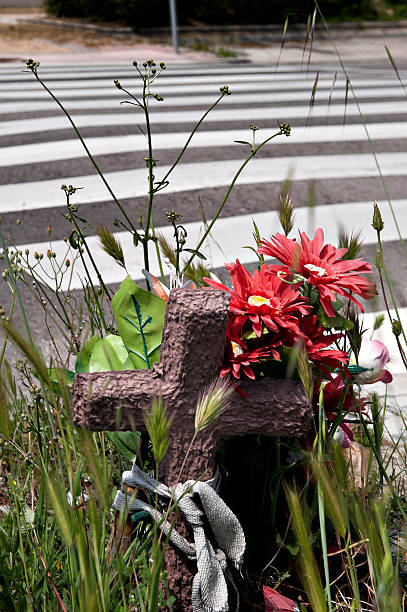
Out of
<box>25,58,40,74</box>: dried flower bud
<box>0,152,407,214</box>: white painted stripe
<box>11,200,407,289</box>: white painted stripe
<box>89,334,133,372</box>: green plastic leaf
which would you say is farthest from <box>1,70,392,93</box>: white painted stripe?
<box>89,334,133,372</box>: green plastic leaf

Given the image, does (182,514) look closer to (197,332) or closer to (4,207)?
(197,332)

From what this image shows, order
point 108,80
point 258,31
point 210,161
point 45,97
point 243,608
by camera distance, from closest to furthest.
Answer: point 243,608 → point 210,161 → point 45,97 → point 108,80 → point 258,31

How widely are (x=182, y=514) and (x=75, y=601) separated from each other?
274 mm

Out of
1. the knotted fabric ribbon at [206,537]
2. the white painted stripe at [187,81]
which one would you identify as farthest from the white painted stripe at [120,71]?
the knotted fabric ribbon at [206,537]

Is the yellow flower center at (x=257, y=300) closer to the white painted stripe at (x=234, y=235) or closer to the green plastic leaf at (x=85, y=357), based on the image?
the green plastic leaf at (x=85, y=357)

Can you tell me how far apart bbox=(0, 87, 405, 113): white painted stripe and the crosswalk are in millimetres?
18

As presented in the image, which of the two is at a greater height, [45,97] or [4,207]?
[45,97]

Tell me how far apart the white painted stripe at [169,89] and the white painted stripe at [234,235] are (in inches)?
119

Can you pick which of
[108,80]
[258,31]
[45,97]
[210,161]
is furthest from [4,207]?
[258,31]

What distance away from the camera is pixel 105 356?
5.46 feet

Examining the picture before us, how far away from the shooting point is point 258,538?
1.69 m

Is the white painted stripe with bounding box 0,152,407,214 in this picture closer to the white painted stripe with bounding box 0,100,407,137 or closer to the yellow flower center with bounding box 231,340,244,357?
the white painted stripe with bounding box 0,100,407,137

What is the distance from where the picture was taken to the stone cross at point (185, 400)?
4.70 feet

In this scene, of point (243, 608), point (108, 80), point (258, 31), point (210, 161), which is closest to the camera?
→ point (243, 608)
